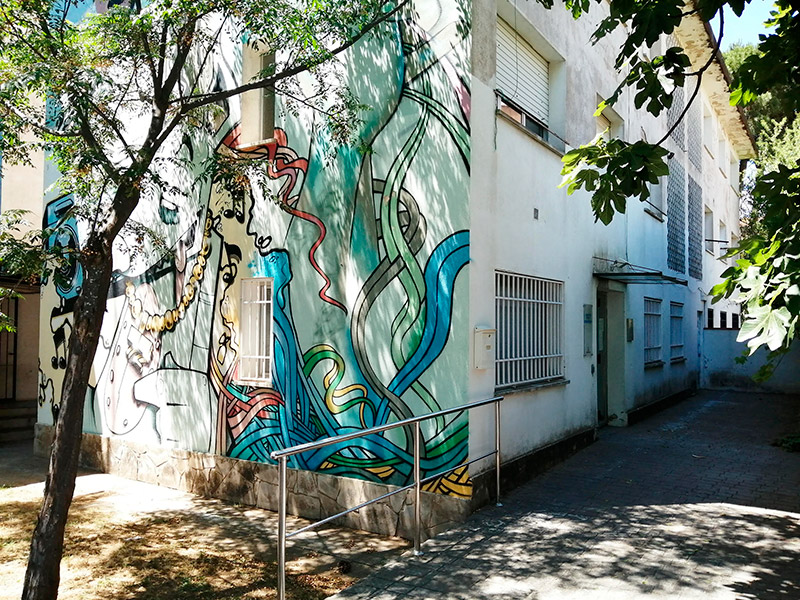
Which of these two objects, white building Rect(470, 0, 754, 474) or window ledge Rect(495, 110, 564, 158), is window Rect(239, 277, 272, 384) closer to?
white building Rect(470, 0, 754, 474)

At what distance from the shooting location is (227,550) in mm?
6379

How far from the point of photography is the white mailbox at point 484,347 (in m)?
6.52

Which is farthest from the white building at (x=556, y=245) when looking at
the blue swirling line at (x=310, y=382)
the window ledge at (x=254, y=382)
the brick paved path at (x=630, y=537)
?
the window ledge at (x=254, y=382)

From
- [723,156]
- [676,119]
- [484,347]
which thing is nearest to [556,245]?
[484,347]

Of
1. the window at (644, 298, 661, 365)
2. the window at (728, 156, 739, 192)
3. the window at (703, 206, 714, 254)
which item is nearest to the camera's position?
the window at (644, 298, 661, 365)

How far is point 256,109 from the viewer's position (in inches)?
329

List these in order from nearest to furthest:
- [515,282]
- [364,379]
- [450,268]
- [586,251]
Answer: [450,268]
[364,379]
[515,282]
[586,251]

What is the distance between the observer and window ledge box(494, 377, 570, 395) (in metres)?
7.19

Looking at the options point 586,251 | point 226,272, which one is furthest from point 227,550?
point 586,251

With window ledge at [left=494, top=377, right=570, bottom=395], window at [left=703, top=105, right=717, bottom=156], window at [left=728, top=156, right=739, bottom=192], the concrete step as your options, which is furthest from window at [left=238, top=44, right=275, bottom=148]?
window at [left=728, top=156, right=739, bottom=192]

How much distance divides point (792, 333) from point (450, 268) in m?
3.52

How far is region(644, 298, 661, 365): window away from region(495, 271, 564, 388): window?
194 inches

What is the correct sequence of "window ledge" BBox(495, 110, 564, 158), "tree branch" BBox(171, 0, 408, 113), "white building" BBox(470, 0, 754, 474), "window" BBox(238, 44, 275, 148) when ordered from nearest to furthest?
"tree branch" BBox(171, 0, 408, 113) → "white building" BBox(470, 0, 754, 474) → "window ledge" BBox(495, 110, 564, 158) → "window" BBox(238, 44, 275, 148)

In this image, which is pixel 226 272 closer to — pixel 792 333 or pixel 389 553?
pixel 389 553
